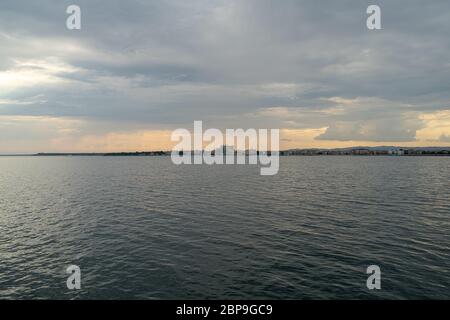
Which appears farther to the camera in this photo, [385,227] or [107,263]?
[385,227]

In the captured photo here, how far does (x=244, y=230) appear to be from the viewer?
4066 centimetres

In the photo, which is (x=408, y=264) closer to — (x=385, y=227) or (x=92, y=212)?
(x=385, y=227)

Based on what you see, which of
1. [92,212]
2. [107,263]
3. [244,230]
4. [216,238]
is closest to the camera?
[107,263]

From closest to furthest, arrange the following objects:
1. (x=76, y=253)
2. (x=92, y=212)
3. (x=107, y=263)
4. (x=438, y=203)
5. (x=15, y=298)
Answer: (x=15, y=298) → (x=107, y=263) → (x=76, y=253) → (x=92, y=212) → (x=438, y=203)

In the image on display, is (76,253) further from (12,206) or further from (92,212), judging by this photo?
(12,206)

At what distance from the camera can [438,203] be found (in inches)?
2318

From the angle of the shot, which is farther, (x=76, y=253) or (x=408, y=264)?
(x=76, y=253)

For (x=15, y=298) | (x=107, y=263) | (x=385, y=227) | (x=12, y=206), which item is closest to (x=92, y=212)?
(x=12, y=206)

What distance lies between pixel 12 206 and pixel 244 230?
164ft
